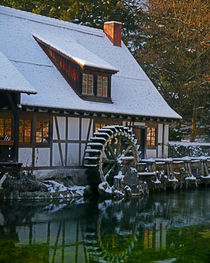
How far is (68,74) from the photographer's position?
70.1 feet

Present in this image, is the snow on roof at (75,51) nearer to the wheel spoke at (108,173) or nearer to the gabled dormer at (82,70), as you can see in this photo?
the gabled dormer at (82,70)

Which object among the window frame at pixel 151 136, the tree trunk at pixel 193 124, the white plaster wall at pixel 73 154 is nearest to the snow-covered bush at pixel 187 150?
the window frame at pixel 151 136

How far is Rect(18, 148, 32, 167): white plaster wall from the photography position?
18.6 metres

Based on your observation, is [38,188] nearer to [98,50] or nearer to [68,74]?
[68,74]

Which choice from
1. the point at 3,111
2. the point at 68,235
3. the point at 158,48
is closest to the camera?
the point at 68,235

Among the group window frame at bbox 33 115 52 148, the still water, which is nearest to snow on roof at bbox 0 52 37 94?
window frame at bbox 33 115 52 148

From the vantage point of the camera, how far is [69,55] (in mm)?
20891

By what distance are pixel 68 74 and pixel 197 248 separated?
1175 cm

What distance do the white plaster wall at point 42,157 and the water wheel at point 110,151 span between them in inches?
56.6

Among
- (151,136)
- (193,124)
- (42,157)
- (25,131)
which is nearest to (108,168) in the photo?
(42,157)

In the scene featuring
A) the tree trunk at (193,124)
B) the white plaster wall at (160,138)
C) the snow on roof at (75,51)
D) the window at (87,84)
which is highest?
the snow on roof at (75,51)

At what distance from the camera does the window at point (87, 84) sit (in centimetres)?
2131

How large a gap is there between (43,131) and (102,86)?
391cm

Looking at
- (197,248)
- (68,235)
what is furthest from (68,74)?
(197,248)
